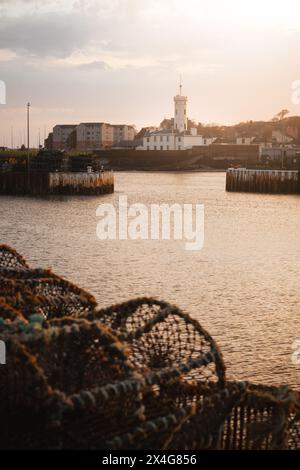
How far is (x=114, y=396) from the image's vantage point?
5.13 meters

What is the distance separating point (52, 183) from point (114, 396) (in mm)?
52708

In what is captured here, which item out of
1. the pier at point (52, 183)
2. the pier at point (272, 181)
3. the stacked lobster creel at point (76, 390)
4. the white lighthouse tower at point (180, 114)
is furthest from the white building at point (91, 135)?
the stacked lobster creel at point (76, 390)

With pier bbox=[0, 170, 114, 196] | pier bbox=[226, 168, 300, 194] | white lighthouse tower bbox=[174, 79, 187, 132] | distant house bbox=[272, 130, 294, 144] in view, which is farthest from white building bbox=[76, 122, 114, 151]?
pier bbox=[0, 170, 114, 196]

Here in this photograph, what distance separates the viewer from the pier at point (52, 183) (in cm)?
5706

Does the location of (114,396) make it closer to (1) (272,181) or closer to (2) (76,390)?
(2) (76,390)

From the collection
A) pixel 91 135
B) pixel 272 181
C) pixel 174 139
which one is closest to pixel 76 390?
pixel 272 181

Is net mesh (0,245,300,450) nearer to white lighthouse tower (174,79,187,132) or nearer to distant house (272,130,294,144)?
distant house (272,130,294,144)

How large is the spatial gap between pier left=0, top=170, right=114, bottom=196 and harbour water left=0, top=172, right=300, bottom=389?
48.7 ft

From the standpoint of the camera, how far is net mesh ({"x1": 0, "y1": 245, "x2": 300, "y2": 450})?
16.6 ft

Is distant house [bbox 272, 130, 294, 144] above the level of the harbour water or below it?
above

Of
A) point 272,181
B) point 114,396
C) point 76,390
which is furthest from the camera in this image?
point 272,181

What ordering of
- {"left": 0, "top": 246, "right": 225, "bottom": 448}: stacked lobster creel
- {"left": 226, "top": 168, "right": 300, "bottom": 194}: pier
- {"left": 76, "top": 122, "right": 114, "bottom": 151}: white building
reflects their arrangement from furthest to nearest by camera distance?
{"left": 76, "top": 122, "right": 114, "bottom": 151}: white building < {"left": 226, "top": 168, "right": 300, "bottom": 194}: pier < {"left": 0, "top": 246, "right": 225, "bottom": 448}: stacked lobster creel
